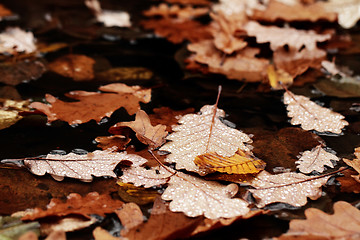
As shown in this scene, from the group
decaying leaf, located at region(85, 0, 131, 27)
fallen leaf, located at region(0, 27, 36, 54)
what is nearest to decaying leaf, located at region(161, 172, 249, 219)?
fallen leaf, located at region(0, 27, 36, 54)

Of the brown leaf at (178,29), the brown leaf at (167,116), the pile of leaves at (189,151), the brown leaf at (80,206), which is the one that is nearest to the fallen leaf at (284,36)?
the pile of leaves at (189,151)

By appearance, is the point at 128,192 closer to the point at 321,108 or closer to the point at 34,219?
the point at 34,219

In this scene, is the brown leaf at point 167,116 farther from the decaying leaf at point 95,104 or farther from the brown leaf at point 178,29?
the brown leaf at point 178,29

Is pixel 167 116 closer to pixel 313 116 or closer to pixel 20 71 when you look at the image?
pixel 313 116

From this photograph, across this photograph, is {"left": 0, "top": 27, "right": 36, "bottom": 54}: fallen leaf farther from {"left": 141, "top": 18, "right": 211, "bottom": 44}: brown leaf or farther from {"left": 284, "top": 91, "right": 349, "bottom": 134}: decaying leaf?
{"left": 284, "top": 91, "right": 349, "bottom": 134}: decaying leaf

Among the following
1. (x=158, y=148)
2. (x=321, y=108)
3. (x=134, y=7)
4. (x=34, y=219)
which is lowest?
(x=34, y=219)

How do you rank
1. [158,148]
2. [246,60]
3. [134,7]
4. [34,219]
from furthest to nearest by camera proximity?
[134,7]
[246,60]
[158,148]
[34,219]

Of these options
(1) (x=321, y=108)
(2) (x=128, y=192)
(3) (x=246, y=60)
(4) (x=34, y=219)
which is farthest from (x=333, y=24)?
(4) (x=34, y=219)
